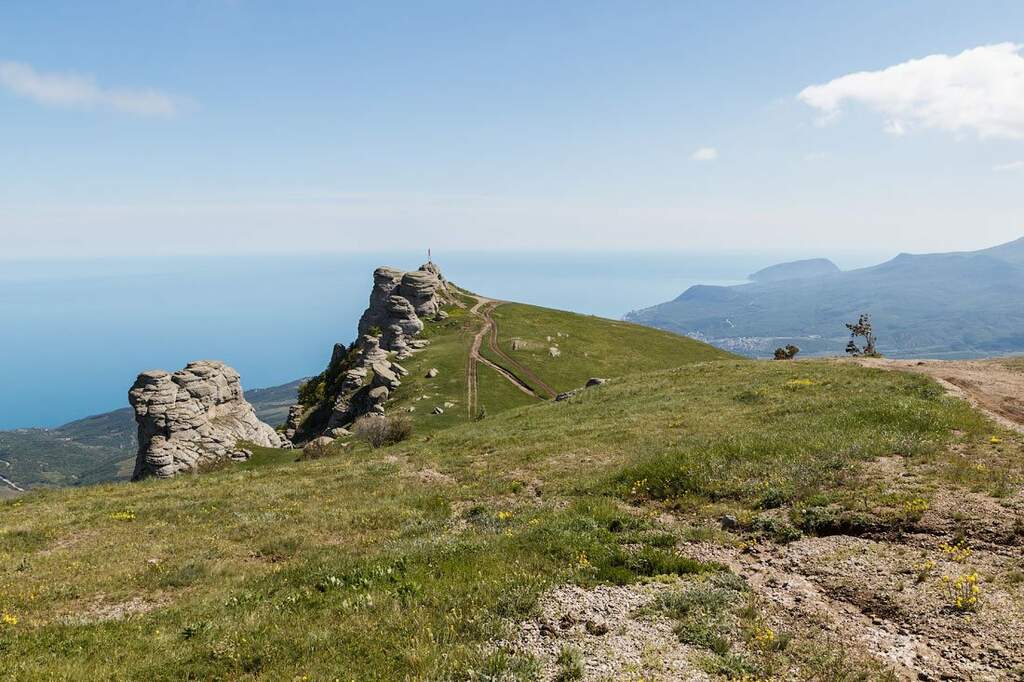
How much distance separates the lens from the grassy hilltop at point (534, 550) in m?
9.12

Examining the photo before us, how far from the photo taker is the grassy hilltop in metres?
9.12

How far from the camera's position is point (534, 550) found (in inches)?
514

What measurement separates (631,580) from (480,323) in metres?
90.1

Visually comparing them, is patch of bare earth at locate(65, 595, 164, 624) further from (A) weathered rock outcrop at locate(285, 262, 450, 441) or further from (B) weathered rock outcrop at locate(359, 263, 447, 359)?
(B) weathered rock outcrop at locate(359, 263, 447, 359)

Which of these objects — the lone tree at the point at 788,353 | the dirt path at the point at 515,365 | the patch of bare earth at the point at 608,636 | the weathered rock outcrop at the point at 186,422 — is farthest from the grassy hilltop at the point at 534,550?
the lone tree at the point at 788,353

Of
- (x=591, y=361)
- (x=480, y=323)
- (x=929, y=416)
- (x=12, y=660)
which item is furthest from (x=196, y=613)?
(x=480, y=323)

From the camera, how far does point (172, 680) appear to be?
355 inches

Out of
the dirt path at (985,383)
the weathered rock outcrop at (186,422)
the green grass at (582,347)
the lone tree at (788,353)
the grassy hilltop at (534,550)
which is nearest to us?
the grassy hilltop at (534,550)

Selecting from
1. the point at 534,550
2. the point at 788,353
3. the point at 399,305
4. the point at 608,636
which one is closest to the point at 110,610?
the point at 534,550

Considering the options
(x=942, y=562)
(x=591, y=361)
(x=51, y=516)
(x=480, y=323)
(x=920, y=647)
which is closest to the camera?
(x=920, y=647)

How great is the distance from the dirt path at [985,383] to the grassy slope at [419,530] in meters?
1.73

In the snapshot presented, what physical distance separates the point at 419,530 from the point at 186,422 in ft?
195

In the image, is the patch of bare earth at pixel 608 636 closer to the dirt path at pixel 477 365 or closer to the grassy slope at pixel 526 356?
the grassy slope at pixel 526 356

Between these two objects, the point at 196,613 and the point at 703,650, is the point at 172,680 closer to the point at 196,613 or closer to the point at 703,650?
the point at 196,613
